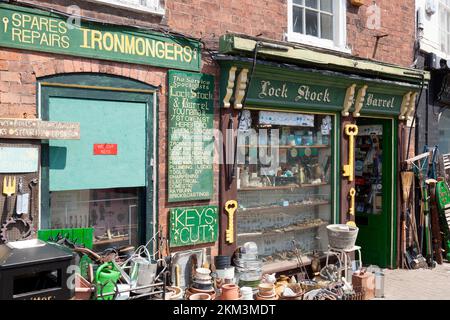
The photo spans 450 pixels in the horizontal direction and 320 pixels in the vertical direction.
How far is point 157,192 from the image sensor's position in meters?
5.64

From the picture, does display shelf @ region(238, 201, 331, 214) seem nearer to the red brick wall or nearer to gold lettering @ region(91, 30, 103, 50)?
the red brick wall

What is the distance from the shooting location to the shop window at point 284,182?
6.95 m

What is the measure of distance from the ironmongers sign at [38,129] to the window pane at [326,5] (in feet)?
16.6

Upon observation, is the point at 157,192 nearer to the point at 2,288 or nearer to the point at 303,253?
the point at 2,288

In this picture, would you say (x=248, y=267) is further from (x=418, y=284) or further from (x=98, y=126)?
(x=418, y=284)

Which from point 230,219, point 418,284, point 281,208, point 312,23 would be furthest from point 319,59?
point 418,284

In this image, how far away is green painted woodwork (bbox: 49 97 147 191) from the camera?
4.92 metres

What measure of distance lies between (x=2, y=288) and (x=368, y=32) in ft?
24.3

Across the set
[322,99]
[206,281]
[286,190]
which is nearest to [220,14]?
[322,99]

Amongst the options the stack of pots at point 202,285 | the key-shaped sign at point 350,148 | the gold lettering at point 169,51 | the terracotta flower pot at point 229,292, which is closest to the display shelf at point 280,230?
the key-shaped sign at point 350,148

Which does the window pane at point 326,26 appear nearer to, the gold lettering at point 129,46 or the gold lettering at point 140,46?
the gold lettering at point 140,46

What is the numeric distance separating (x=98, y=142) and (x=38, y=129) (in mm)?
762

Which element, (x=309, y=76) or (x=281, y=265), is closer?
(x=309, y=76)

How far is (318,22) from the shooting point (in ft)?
25.3
